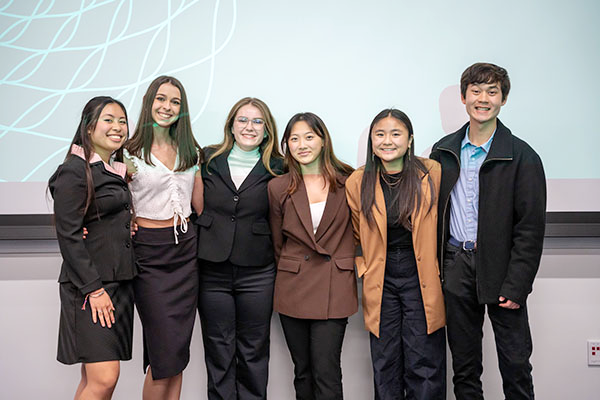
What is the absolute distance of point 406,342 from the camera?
182 cm

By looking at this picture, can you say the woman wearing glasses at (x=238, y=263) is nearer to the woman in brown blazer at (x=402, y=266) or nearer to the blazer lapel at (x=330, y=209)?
the blazer lapel at (x=330, y=209)

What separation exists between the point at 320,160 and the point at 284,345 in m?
1.03

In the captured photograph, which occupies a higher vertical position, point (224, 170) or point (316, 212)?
point (224, 170)

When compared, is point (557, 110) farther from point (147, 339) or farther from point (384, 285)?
point (147, 339)

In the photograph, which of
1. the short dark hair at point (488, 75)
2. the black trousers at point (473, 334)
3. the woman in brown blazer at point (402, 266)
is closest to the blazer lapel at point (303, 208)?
the woman in brown blazer at point (402, 266)

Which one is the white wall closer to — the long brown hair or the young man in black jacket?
the young man in black jacket

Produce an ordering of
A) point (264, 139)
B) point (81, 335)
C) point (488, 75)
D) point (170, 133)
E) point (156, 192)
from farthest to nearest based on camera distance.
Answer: point (264, 139)
point (170, 133)
point (156, 192)
point (488, 75)
point (81, 335)

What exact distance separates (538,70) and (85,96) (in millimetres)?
2441

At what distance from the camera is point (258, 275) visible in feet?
6.35

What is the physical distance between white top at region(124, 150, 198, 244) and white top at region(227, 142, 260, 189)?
258 millimetres

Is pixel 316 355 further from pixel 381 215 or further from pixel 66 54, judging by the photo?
pixel 66 54

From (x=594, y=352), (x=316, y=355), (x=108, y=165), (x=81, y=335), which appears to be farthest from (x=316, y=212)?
(x=594, y=352)

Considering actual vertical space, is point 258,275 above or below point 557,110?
below

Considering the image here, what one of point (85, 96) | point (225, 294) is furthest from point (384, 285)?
point (85, 96)
